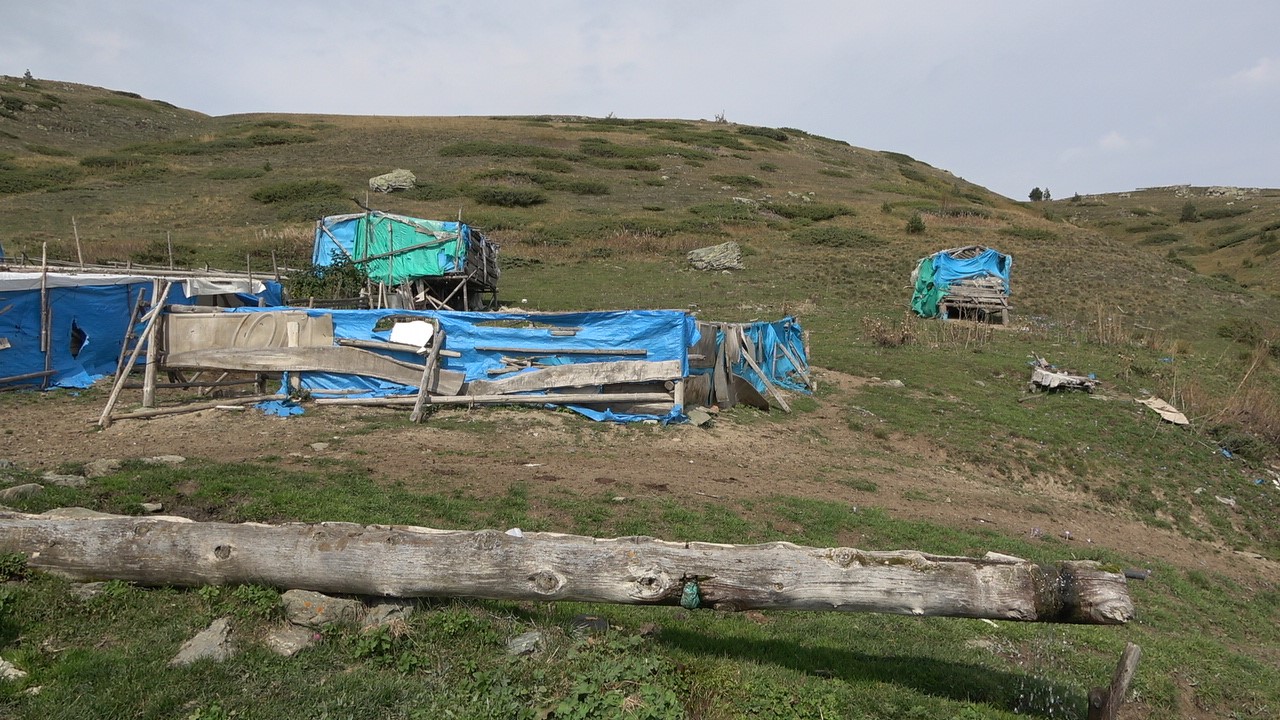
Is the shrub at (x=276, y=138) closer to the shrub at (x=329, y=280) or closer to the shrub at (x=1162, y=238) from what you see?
the shrub at (x=329, y=280)

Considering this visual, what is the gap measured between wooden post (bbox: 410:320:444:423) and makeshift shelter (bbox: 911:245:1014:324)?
2194 centimetres

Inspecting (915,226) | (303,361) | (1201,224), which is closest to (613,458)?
(303,361)

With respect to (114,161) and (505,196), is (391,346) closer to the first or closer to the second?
(505,196)

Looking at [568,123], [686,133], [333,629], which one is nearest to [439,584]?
[333,629]

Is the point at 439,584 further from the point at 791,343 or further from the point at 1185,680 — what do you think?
the point at 791,343

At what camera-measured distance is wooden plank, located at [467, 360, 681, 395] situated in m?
11.6

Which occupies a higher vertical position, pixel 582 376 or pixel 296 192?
pixel 296 192

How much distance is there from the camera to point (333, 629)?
169 inches

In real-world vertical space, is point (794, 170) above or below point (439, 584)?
above

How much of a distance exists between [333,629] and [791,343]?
47.1 ft

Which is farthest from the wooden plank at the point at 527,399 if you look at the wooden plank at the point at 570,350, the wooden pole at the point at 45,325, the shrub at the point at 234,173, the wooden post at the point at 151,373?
the shrub at the point at 234,173

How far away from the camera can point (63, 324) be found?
41.3ft

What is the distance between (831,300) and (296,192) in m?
31.0

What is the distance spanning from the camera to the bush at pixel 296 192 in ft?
127
